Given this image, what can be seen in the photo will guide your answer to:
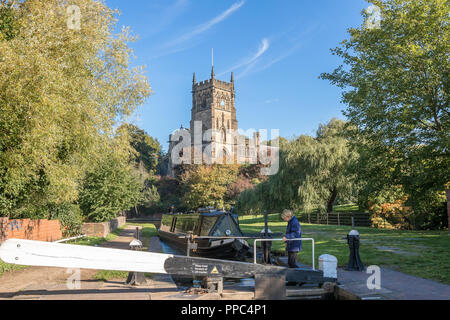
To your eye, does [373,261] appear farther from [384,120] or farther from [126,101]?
[126,101]

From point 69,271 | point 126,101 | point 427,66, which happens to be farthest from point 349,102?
point 69,271

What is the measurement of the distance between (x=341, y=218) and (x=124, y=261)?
82.6 feet

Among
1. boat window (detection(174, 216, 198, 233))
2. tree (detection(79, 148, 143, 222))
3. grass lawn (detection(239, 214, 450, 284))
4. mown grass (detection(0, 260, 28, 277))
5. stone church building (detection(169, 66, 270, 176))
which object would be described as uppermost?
stone church building (detection(169, 66, 270, 176))

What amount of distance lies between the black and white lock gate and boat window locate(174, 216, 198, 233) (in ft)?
26.7

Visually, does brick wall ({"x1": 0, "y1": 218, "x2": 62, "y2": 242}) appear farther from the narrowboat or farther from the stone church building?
the stone church building

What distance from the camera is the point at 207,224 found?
1352 cm

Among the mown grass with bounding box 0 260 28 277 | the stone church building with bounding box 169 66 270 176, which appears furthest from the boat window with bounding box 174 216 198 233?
the stone church building with bounding box 169 66 270 176

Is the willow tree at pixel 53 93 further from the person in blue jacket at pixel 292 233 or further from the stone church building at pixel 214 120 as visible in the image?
the stone church building at pixel 214 120

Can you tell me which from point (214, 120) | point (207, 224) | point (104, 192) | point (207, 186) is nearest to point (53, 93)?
point (207, 224)

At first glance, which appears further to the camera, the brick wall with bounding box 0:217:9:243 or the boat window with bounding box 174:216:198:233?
the boat window with bounding box 174:216:198:233

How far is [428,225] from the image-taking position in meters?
21.8

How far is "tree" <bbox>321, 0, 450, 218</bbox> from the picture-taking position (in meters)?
13.7

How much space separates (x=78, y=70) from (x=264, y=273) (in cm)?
986

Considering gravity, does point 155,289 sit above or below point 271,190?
below
